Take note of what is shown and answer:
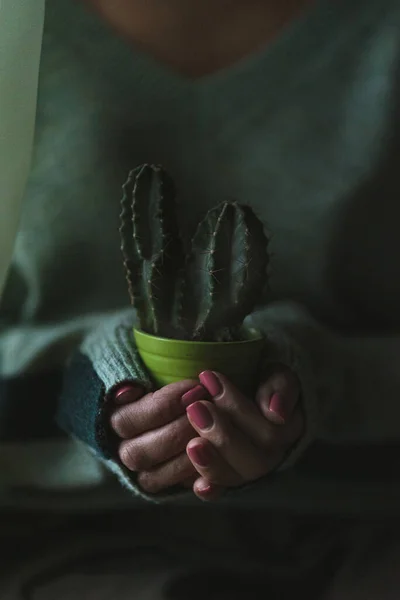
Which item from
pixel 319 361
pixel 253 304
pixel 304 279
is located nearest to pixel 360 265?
pixel 304 279

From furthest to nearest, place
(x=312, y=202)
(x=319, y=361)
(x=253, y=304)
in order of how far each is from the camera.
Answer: (x=312, y=202)
(x=319, y=361)
(x=253, y=304)

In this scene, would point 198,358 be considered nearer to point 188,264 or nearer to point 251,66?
point 188,264

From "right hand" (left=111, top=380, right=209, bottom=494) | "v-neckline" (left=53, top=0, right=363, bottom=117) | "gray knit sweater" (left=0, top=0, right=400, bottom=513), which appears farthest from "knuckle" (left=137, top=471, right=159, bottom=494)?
"v-neckline" (left=53, top=0, right=363, bottom=117)

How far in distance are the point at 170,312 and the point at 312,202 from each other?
0.30 meters

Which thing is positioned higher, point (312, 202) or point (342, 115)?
point (342, 115)

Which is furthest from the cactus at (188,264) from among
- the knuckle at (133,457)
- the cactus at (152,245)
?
the knuckle at (133,457)

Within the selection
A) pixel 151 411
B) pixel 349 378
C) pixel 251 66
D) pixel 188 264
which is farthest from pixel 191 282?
pixel 251 66

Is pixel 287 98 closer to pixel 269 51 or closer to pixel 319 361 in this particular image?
pixel 269 51

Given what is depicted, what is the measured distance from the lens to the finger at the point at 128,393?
579 millimetres

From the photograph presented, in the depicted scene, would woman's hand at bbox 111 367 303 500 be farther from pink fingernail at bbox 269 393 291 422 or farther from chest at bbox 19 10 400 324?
chest at bbox 19 10 400 324

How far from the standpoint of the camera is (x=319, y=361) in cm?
70

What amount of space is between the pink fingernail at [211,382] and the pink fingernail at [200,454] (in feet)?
0.15

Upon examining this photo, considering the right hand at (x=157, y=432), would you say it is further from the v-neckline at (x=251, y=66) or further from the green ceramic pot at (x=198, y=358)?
the v-neckline at (x=251, y=66)

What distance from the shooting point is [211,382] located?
55 centimetres
